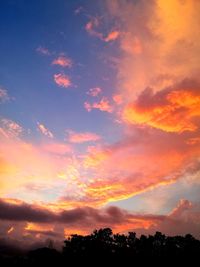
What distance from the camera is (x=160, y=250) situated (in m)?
65.4

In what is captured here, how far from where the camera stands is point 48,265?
64.2m

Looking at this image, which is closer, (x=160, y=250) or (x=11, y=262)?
(x=160, y=250)

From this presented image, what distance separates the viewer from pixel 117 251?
65.7 metres

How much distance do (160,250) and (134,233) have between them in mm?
7257

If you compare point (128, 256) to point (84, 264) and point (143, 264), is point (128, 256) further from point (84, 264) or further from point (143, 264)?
point (84, 264)

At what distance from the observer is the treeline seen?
6200 centimetres

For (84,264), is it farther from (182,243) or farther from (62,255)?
(182,243)

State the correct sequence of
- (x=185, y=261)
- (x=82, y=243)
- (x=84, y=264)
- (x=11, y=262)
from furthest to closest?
(x=11, y=262) → (x=82, y=243) → (x=84, y=264) → (x=185, y=261)

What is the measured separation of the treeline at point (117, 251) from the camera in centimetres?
6200

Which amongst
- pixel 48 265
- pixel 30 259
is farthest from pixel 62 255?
pixel 30 259

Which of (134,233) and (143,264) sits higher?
(134,233)

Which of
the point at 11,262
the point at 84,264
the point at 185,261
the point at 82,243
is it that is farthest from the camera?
the point at 11,262

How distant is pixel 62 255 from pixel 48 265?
3.68 meters

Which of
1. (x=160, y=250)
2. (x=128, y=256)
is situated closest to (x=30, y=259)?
(x=128, y=256)
